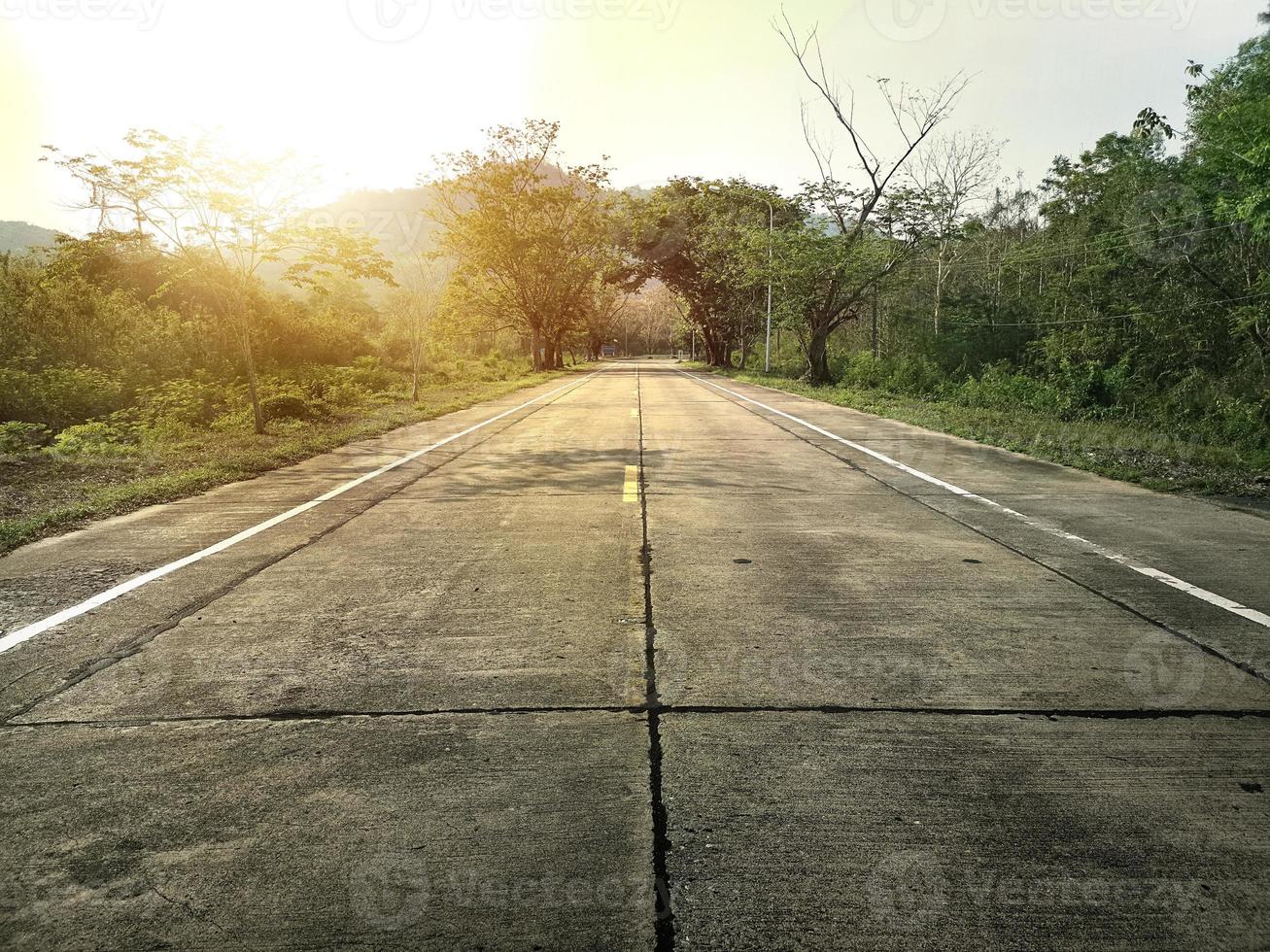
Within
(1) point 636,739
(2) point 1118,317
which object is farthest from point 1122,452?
(2) point 1118,317

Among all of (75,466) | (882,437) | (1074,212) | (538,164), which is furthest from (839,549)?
(1074,212)

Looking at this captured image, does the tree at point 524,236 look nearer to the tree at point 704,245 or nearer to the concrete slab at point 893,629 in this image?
the tree at point 704,245

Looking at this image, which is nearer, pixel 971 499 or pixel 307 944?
pixel 307 944

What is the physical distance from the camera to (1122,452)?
12094mm

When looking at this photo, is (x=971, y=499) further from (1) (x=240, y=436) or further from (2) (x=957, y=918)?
(1) (x=240, y=436)

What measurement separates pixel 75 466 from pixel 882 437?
41.7 ft

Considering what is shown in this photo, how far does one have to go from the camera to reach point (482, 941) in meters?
2.17

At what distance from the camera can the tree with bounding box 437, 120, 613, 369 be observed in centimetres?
4203

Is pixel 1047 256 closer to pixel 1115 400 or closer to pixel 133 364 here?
pixel 1115 400

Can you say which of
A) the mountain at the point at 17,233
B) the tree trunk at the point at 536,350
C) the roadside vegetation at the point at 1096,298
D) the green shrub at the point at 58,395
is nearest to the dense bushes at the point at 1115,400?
the roadside vegetation at the point at 1096,298

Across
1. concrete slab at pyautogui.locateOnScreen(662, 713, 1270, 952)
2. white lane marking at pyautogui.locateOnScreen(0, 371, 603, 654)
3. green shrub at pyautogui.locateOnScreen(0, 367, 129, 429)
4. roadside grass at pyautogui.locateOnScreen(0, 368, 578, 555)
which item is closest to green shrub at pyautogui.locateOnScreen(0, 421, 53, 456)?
roadside grass at pyautogui.locateOnScreen(0, 368, 578, 555)

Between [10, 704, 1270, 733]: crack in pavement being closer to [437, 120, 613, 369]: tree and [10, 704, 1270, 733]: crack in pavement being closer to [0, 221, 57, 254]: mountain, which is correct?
[437, 120, 613, 369]: tree

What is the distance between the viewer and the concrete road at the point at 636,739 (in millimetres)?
2299

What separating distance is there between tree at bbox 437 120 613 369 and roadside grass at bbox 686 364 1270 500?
25.6m
